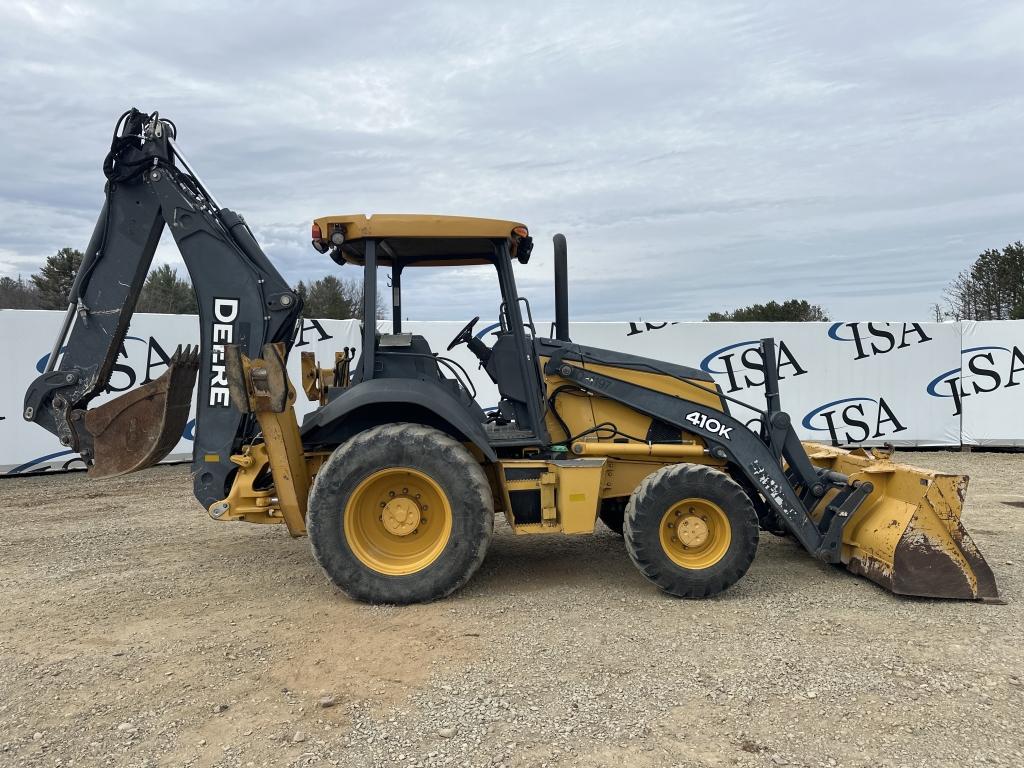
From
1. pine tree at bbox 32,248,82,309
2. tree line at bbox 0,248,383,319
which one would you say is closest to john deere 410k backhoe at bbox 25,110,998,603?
tree line at bbox 0,248,383,319

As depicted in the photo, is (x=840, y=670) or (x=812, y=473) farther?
(x=812, y=473)

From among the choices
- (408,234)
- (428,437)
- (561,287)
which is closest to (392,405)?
(428,437)

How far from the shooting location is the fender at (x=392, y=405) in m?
4.82

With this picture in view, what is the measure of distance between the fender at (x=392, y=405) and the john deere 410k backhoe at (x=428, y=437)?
0.02 metres

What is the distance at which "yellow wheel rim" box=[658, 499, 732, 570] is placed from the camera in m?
4.91

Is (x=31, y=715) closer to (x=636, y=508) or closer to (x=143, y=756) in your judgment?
(x=143, y=756)

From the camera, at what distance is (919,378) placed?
521 inches

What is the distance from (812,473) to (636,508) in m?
1.64

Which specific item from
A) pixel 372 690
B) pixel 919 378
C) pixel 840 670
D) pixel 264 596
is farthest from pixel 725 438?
pixel 919 378

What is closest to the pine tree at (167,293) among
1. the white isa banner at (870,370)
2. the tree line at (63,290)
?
the tree line at (63,290)

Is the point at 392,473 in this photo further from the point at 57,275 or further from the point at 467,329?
the point at 57,275

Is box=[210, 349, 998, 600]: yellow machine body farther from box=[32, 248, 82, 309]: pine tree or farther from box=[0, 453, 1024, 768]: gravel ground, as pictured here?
box=[32, 248, 82, 309]: pine tree

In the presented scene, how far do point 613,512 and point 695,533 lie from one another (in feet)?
4.11

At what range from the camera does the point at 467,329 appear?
552cm
